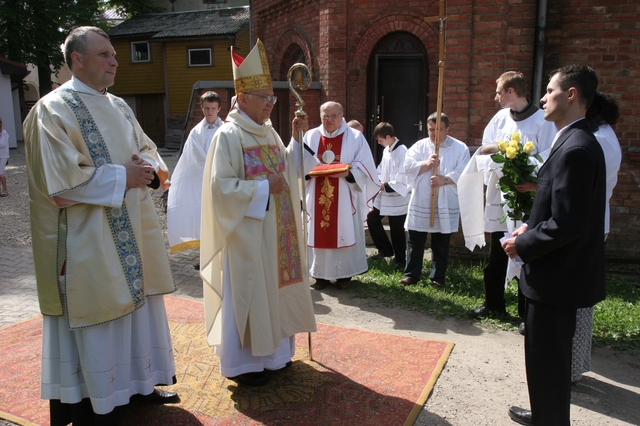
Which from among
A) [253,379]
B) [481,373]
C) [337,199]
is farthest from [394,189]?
[253,379]

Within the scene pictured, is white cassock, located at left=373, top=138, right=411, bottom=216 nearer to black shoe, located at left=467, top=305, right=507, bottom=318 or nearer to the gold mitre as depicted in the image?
black shoe, located at left=467, top=305, right=507, bottom=318

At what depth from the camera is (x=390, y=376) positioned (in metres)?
3.99

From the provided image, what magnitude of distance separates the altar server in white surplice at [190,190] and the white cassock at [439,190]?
2.45m

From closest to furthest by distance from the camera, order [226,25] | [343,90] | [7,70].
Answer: [343,90] < [7,70] < [226,25]

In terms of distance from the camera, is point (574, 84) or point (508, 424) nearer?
point (574, 84)

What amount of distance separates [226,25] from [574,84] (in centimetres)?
2604

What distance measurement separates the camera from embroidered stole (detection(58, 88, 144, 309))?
10.3 feet

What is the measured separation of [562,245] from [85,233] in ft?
8.36

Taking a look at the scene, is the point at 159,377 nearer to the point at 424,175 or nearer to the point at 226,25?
the point at 424,175

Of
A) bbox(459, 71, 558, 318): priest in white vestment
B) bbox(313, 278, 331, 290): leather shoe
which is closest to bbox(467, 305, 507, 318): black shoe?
bbox(459, 71, 558, 318): priest in white vestment

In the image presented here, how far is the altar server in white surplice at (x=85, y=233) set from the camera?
3.03 meters

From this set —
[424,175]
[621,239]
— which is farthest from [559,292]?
[621,239]

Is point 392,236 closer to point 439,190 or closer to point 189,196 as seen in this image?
point 439,190

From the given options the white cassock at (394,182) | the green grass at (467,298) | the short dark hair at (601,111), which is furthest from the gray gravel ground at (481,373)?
the short dark hair at (601,111)
